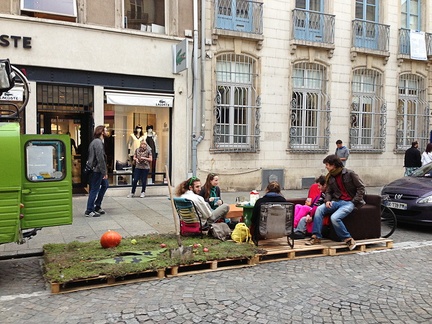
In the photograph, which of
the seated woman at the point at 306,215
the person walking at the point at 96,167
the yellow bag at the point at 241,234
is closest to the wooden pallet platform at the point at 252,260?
the yellow bag at the point at 241,234

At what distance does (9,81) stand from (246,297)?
13.1ft

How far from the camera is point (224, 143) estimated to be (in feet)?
44.6

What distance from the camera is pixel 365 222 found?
23.5 ft

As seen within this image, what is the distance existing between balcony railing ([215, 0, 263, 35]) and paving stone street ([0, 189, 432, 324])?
9443mm

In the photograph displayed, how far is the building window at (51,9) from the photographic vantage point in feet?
35.8

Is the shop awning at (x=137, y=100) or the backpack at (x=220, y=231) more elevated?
the shop awning at (x=137, y=100)

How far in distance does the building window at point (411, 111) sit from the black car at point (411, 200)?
8.51 meters

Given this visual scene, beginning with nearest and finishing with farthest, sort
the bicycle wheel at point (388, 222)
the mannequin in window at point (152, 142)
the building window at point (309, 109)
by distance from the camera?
1. the bicycle wheel at point (388, 222)
2. the mannequin in window at point (152, 142)
3. the building window at point (309, 109)

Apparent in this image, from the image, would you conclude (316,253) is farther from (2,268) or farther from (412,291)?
(2,268)

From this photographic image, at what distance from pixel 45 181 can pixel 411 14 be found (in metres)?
16.9

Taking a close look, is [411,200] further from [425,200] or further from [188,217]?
[188,217]

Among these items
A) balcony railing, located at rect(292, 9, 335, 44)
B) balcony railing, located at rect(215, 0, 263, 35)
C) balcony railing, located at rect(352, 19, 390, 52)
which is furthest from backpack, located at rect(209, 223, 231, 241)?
balcony railing, located at rect(352, 19, 390, 52)

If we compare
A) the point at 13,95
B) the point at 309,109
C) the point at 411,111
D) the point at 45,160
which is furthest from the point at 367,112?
the point at 45,160

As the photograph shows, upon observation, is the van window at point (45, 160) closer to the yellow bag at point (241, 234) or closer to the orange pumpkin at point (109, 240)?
the orange pumpkin at point (109, 240)
